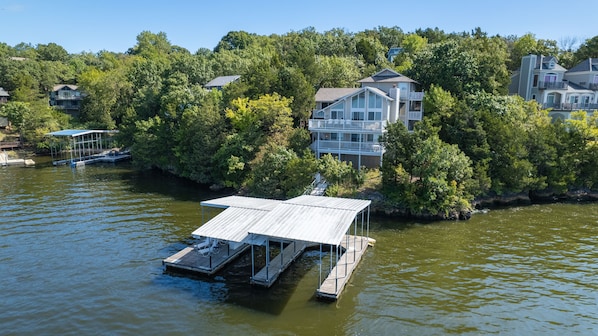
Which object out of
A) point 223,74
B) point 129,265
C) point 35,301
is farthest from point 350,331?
point 223,74

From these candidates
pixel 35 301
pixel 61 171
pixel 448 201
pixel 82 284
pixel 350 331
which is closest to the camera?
pixel 350 331

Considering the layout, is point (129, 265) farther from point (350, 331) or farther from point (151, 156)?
point (151, 156)

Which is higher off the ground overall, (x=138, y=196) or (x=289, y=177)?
(x=289, y=177)

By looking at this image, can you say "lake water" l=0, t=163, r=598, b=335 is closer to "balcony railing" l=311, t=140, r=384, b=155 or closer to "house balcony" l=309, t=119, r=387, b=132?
"balcony railing" l=311, t=140, r=384, b=155

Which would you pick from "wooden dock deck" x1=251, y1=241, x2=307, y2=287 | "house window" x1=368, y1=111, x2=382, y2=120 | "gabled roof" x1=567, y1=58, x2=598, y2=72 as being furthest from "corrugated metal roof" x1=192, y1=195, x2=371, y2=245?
"gabled roof" x1=567, y1=58, x2=598, y2=72

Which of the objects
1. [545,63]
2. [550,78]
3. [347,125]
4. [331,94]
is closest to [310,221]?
[347,125]

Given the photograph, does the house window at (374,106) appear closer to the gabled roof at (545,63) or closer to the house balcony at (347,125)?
the house balcony at (347,125)
